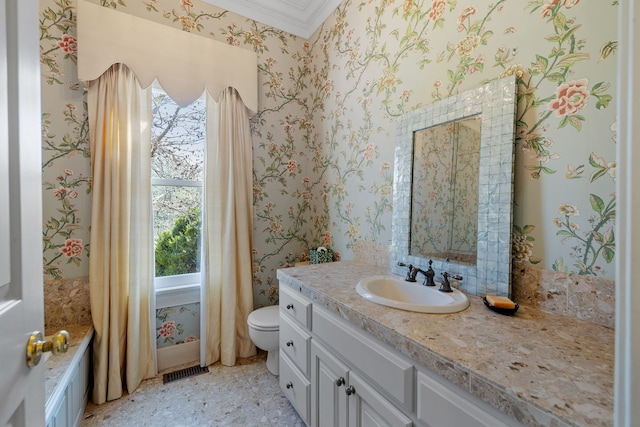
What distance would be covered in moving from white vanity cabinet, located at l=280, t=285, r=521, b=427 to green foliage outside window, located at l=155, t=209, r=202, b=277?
0.98 meters

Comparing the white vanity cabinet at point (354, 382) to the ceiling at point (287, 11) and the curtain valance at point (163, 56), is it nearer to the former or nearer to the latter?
the curtain valance at point (163, 56)

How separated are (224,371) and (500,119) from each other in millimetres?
2277

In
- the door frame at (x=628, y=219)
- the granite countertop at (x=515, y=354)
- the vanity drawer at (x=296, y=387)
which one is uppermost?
the door frame at (x=628, y=219)

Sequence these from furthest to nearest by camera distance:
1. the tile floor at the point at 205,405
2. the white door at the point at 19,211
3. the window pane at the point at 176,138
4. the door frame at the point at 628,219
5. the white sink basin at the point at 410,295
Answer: the window pane at the point at 176,138, the tile floor at the point at 205,405, the white sink basin at the point at 410,295, the white door at the point at 19,211, the door frame at the point at 628,219

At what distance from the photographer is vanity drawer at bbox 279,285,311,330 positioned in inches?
51.5

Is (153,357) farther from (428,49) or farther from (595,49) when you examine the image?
(595,49)

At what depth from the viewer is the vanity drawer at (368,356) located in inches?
31.8

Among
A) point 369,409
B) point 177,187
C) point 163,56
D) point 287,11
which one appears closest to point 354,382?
point 369,409

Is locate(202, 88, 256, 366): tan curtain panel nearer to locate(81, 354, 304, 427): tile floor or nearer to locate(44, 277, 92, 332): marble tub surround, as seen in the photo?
locate(81, 354, 304, 427): tile floor

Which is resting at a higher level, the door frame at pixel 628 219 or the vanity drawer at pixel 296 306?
the door frame at pixel 628 219

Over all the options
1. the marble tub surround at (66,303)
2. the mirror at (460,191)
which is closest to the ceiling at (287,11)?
the mirror at (460,191)

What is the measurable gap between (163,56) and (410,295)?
218 centimetres

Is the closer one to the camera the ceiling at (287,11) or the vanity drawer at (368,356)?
the vanity drawer at (368,356)

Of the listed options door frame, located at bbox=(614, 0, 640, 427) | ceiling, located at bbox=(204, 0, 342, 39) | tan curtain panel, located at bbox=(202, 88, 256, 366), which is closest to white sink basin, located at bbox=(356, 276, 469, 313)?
door frame, located at bbox=(614, 0, 640, 427)
